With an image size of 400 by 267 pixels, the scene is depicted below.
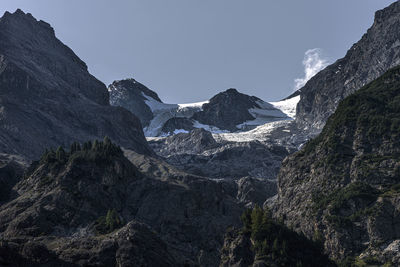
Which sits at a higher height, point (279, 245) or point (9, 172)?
point (9, 172)

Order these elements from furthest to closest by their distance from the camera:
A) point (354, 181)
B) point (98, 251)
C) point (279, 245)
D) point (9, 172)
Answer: point (9, 172)
point (354, 181)
point (279, 245)
point (98, 251)

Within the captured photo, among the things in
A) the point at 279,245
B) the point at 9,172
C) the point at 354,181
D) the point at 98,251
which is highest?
the point at 9,172

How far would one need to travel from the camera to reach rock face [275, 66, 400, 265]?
86.2 metres

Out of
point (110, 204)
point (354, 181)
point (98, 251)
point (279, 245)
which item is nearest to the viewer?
point (98, 251)

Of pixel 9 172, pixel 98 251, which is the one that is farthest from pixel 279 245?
pixel 9 172

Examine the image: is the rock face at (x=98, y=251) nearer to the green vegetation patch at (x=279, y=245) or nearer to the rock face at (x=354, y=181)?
the green vegetation patch at (x=279, y=245)

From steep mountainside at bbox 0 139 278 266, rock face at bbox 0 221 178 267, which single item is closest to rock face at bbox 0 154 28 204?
steep mountainside at bbox 0 139 278 266

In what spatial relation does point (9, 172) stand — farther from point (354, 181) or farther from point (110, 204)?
point (354, 181)

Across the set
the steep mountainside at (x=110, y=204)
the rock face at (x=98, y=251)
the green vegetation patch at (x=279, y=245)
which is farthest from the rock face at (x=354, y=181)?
the rock face at (x=98, y=251)

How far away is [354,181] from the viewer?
99.6 m

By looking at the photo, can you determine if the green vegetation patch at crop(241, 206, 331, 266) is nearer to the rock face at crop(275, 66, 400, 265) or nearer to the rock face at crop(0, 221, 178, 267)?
the rock face at crop(0, 221, 178, 267)

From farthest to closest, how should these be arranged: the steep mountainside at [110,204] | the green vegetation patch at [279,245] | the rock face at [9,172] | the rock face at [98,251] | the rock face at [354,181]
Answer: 1. the rock face at [9,172]
2. the steep mountainside at [110,204]
3. the rock face at [354,181]
4. the green vegetation patch at [279,245]
5. the rock face at [98,251]

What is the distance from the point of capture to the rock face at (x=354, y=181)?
86.2 meters

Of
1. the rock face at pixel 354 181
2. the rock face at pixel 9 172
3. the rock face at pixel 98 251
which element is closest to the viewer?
the rock face at pixel 98 251
